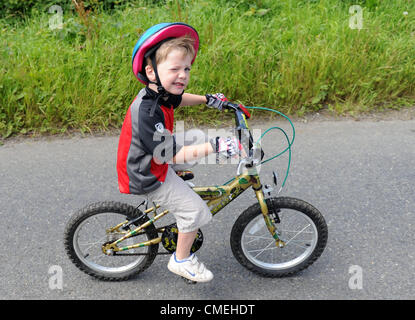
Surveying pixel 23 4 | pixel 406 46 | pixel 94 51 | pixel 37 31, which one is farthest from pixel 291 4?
pixel 23 4

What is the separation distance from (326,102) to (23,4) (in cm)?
429

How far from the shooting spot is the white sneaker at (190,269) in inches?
96.0

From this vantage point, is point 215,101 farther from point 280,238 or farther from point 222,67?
point 222,67

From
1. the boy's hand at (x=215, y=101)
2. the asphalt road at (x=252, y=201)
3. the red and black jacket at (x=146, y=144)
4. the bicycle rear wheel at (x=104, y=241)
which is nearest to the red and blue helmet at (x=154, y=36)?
the red and black jacket at (x=146, y=144)

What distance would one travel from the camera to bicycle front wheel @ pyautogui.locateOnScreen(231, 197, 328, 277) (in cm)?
241

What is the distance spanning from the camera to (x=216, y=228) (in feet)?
10.1

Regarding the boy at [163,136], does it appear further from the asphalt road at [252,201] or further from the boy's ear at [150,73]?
the asphalt road at [252,201]

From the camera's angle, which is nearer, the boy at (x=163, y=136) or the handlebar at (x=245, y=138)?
the boy at (x=163, y=136)


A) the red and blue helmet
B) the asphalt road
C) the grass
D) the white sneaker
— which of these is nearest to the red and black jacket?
the red and blue helmet

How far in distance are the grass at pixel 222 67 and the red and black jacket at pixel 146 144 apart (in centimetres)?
215

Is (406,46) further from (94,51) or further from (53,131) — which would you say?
(53,131)

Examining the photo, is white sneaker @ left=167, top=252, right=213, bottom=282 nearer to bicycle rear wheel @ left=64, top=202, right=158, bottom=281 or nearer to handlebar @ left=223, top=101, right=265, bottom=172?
bicycle rear wheel @ left=64, top=202, right=158, bottom=281
